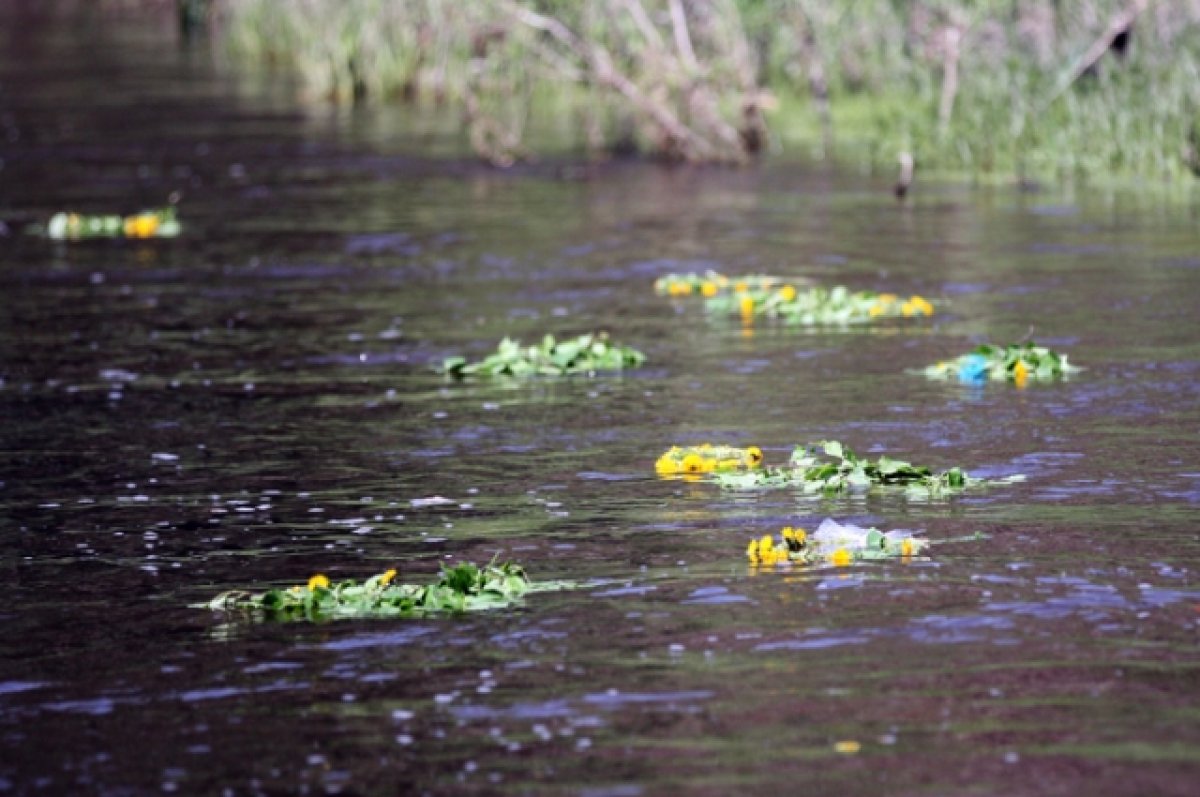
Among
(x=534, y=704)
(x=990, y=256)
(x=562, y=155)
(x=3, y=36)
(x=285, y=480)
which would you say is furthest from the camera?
(x=3, y=36)

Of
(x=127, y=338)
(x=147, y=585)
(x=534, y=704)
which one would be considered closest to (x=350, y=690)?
(x=534, y=704)

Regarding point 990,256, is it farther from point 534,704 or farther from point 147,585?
point 534,704

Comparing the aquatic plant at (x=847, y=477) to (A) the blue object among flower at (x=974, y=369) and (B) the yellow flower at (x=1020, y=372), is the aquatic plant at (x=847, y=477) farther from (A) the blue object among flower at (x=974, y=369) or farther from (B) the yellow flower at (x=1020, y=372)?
(A) the blue object among flower at (x=974, y=369)

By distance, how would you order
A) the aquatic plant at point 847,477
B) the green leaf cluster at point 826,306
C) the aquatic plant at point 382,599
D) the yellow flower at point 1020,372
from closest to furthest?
the aquatic plant at point 382,599, the aquatic plant at point 847,477, the yellow flower at point 1020,372, the green leaf cluster at point 826,306

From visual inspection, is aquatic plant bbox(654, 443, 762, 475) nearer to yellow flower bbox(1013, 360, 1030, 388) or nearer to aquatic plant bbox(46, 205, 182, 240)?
yellow flower bbox(1013, 360, 1030, 388)

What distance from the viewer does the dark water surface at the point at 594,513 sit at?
27.6 ft

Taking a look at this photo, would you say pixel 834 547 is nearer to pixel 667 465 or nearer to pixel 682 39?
A: pixel 667 465

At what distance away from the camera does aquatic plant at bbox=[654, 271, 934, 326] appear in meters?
19.2

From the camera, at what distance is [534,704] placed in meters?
8.82

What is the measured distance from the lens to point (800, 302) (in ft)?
64.2

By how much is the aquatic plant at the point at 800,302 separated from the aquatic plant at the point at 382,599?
927 centimetres

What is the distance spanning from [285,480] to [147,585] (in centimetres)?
255

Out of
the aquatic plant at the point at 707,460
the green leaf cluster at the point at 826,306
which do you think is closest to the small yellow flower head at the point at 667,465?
the aquatic plant at the point at 707,460

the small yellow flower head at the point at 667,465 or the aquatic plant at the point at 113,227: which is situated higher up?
the aquatic plant at the point at 113,227
